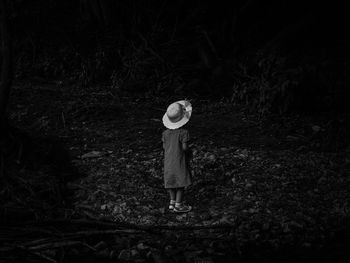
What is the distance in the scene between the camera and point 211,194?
738cm

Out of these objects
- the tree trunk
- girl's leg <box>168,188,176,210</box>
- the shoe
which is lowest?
the shoe

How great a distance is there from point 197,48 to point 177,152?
29.1 feet

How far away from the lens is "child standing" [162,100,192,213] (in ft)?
22.1

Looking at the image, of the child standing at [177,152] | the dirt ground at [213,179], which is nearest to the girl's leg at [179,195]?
the child standing at [177,152]

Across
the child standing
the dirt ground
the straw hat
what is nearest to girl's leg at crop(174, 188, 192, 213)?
the child standing

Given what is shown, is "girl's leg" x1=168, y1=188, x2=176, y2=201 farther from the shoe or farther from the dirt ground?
the dirt ground

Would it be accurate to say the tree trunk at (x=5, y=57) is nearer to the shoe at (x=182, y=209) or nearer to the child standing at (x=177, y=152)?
the child standing at (x=177, y=152)

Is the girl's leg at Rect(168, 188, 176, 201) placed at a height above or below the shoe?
above

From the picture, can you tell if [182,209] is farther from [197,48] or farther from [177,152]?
[197,48]

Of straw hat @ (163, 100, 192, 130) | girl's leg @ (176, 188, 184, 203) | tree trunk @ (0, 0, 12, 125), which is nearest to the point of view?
straw hat @ (163, 100, 192, 130)

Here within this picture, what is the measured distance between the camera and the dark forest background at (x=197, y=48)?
1102 cm

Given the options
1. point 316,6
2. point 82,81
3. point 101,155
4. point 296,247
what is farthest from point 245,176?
point 82,81

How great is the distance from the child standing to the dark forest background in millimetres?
4666

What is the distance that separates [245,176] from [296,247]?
2215mm
